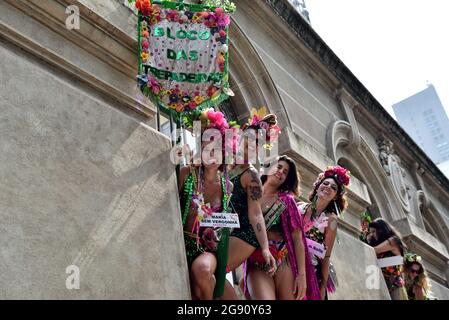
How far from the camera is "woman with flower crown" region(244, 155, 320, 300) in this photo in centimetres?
439

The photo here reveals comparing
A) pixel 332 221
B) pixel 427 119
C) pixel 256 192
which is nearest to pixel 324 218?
pixel 332 221

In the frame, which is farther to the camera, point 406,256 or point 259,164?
point 406,256

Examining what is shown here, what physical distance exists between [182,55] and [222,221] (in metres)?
1.49

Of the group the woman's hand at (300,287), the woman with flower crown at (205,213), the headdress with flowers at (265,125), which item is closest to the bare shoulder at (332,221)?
the woman's hand at (300,287)

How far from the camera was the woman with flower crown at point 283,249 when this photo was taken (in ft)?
14.4

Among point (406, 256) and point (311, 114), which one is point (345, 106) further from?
point (406, 256)

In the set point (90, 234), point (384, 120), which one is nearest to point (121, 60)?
point (90, 234)

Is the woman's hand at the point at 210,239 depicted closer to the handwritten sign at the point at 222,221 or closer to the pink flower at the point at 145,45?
the handwritten sign at the point at 222,221

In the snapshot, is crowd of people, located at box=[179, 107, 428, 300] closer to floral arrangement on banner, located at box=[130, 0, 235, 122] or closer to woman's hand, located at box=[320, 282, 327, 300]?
woman's hand, located at box=[320, 282, 327, 300]

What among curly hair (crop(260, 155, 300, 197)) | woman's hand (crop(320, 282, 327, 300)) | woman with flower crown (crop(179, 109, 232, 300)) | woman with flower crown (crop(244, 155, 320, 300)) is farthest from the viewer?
woman's hand (crop(320, 282, 327, 300))

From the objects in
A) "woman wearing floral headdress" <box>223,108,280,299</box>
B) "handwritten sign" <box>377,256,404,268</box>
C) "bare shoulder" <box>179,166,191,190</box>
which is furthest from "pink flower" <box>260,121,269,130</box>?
"handwritten sign" <box>377,256,404,268</box>

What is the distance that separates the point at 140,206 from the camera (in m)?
3.78
